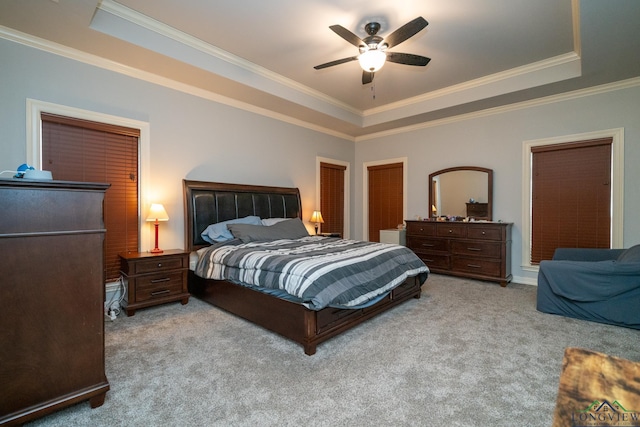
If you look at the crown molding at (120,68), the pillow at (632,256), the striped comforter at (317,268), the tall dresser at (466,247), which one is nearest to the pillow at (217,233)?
the striped comforter at (317,268)

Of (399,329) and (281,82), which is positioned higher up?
(281,82)

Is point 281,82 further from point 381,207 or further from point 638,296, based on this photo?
point 638,296

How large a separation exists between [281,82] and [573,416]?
14.7 feet

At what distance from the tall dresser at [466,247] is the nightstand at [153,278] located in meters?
3.72

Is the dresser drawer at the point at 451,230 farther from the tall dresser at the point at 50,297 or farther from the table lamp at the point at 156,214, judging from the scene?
the tall dresser at the point at 50,297

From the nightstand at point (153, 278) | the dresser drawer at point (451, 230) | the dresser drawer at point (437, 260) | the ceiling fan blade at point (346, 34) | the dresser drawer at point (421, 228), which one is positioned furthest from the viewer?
the dresser drawer at point (421, 228)

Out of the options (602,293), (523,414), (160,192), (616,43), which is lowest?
(523,414)

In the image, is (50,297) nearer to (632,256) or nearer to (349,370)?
(349,370)

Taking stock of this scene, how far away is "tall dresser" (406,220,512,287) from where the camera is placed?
4371mm

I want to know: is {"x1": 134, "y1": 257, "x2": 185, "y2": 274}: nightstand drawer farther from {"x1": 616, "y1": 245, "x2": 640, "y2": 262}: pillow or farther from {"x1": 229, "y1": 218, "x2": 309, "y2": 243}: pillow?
{"x1": 616, "y1": 245, "x2": 640, "y2": 262}: pillow

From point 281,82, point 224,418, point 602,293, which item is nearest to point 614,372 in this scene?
point 224,418

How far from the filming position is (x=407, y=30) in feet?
8.30

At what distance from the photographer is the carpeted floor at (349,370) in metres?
1.64

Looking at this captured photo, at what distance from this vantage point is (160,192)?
3.73 meters
